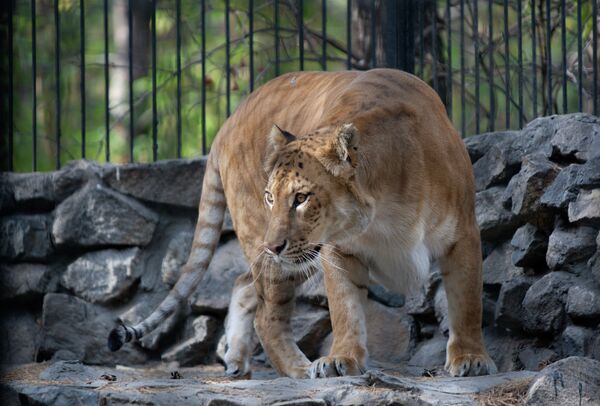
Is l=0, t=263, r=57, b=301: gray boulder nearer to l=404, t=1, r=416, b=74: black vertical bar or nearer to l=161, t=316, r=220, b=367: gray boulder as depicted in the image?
l=161, t=316, r=220, b=367: gray boulder

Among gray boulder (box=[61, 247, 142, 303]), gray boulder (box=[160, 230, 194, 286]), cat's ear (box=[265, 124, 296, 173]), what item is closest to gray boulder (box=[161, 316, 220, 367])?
gray boulder (box=[160, 230, 194, 286])

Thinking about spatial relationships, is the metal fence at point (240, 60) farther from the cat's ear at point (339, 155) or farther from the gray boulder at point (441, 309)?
the cat's ear at point (339, 155)

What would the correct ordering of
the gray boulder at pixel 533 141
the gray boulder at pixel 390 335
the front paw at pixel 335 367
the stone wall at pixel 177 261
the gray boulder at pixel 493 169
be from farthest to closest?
1. the gray boulder at pixel 390 335
2. the gray boulder at pixel 493 169
3. the gray boulder at pixel 533 141
4. the stone wall at pixel 177 261
5. the front paw at pixel 335 367

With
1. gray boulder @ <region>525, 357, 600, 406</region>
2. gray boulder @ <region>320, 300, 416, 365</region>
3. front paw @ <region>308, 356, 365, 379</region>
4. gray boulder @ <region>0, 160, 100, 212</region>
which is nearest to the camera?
gray boulder @ <region>525, 357, 600, 406</region>

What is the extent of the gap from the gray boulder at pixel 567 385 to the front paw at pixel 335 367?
3.15 ft

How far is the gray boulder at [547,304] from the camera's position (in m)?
5.55

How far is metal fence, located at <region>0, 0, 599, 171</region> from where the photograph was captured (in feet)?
23.0

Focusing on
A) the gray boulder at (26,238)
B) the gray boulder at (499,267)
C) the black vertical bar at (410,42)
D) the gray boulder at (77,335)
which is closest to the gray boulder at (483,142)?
the gray boulder at (499,267)

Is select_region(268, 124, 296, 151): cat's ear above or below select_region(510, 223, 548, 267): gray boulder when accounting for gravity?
above

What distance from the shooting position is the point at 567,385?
4.35 m

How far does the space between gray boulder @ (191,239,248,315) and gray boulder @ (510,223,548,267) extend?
5.70 ft

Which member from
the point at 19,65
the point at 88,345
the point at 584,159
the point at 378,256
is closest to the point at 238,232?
the point at 378,256

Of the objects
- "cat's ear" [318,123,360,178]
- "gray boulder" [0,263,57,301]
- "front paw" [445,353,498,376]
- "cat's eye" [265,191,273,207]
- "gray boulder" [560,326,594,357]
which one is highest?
"cat's ear" [318,123,360,178]

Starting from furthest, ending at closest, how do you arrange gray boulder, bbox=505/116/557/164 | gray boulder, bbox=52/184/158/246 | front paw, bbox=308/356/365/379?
gray boulder, bbox=52/184/158/246, gray boulder, bbox=505/116/557/164, front paw, bbox=308/356/365/379
